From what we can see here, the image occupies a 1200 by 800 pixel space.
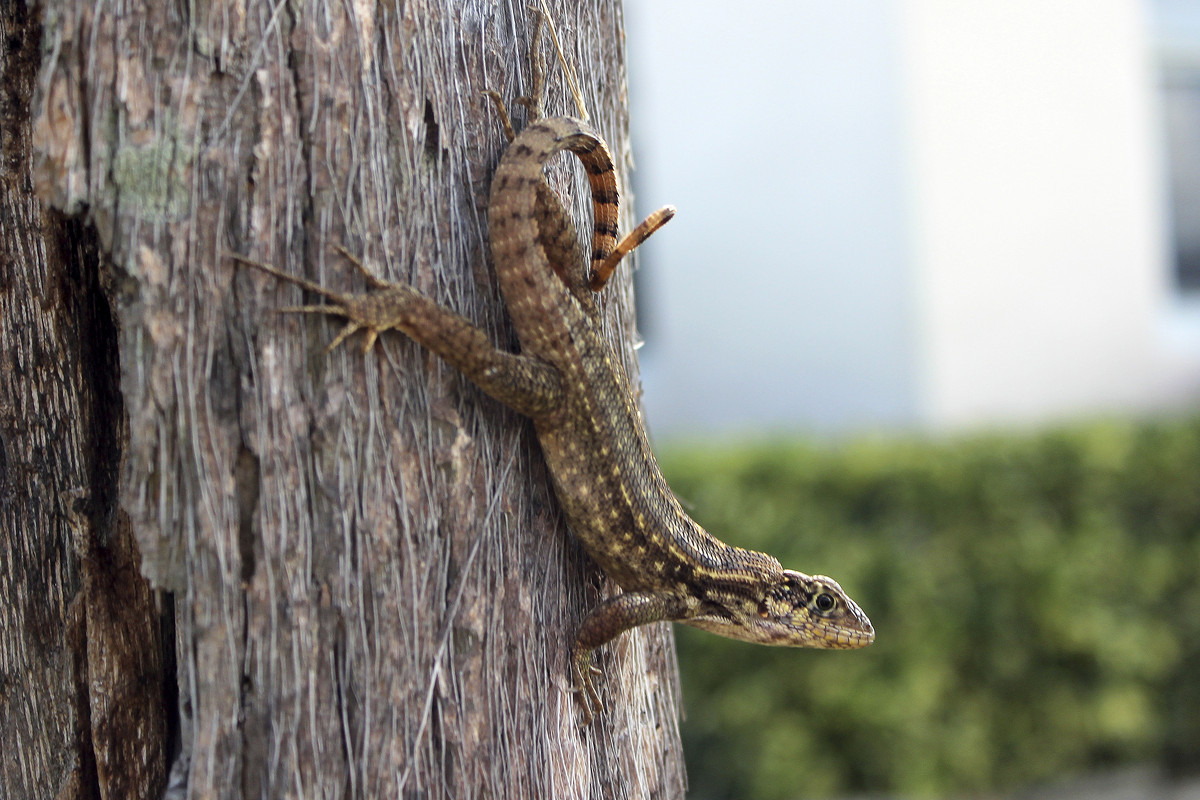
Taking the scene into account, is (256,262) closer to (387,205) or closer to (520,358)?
(387,205)

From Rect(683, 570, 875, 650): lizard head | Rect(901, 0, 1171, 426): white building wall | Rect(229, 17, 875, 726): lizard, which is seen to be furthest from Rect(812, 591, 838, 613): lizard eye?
Rect(901, 0, 1171, 426): white building wall

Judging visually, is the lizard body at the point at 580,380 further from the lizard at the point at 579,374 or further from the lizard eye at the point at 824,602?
the lizard eye at the point at 824,602

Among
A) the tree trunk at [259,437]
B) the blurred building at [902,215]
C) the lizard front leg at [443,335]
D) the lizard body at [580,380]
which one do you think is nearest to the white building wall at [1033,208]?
the blurred building at [902,215]

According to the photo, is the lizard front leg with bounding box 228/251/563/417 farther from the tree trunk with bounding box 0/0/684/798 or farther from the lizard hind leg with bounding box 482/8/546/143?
the lizard hind leg with bounding box 482/8/546/143

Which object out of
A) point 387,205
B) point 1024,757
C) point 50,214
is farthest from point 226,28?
point 1024,757

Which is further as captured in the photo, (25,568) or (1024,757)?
(1024,757)

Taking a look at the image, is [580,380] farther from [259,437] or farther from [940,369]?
[940,369]
